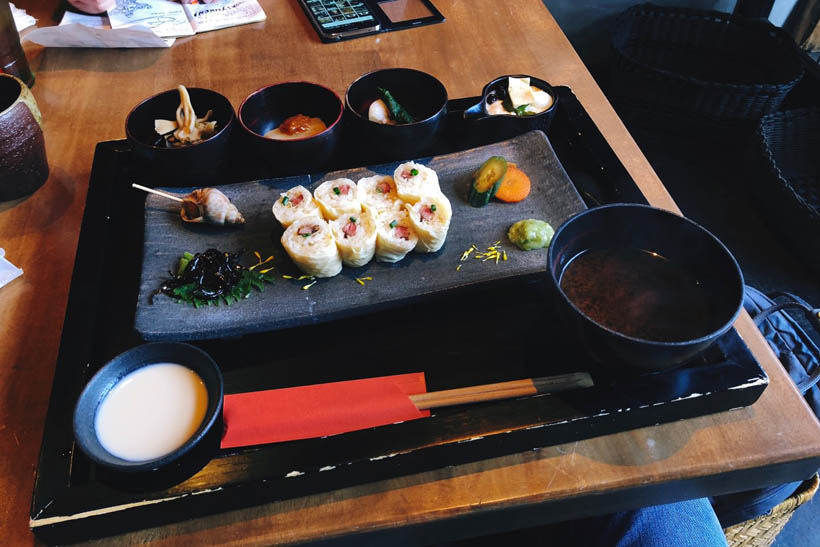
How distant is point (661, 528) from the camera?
4.38ft

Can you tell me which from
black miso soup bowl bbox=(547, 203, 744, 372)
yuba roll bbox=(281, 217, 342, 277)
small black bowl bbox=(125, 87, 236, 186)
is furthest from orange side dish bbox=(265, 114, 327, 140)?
black miso soup bowl bbox=(547, 203, 744, 372)

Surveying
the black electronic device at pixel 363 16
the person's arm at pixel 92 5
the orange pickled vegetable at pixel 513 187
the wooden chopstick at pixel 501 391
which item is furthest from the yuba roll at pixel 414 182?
the person's arm at pixel 92 5

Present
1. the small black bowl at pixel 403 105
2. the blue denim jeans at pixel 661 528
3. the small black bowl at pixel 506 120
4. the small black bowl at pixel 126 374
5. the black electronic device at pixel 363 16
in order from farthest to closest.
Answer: the black electronic device at pixel 363 16 < the small black bowl at pixel 506 120 < the small black bowl at pixel 403 105 < the blue denim jeans at pixel 661 528 < the small black bowl at pixel 126 374

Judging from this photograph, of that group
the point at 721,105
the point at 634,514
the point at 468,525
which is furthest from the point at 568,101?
the point at 721,105

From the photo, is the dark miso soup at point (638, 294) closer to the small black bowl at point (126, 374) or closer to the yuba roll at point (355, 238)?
the yuba roll at point (355, 238)

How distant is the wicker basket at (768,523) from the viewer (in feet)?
5.08

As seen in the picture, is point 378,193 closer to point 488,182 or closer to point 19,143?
point 488,182

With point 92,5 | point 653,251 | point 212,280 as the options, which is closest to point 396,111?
point 212,280

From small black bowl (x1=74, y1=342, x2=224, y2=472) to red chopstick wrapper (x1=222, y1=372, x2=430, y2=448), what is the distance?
0.05m

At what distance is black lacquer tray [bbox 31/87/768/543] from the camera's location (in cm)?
107

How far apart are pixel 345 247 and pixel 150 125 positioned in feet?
2.57

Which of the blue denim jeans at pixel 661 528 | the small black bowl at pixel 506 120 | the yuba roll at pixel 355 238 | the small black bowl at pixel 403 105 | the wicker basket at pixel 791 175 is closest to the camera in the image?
the blue denim jeans at pixel 661 528

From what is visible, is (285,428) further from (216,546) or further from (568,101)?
(568,101)

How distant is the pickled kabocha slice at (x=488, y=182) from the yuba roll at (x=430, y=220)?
112 millimetres
